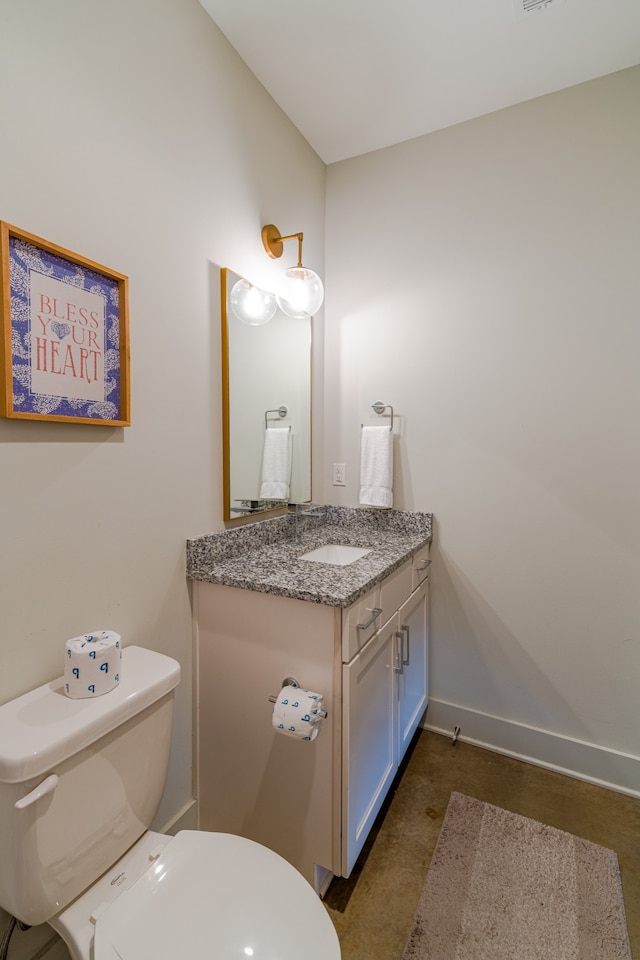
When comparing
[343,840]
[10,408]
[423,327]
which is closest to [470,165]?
[423,327]

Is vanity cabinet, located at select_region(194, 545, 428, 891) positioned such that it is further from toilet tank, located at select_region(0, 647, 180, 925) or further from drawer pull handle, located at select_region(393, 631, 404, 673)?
toilet tank, located at select_region(0, 647, 180, 925)

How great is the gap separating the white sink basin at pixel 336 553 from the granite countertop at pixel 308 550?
0.08 ft

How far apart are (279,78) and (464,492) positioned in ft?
5.88

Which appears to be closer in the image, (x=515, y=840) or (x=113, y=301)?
(x=113, y=301)

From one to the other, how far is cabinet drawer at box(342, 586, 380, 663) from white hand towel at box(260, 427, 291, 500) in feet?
2.09

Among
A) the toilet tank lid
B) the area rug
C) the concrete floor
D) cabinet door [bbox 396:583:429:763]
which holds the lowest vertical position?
the concrete floor

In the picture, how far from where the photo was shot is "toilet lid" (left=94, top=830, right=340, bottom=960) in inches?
29.0

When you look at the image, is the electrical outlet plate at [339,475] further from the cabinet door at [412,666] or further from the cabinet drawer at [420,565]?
the cabinet door at [412,666]

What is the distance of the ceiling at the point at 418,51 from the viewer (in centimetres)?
138

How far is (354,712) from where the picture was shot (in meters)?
1.21

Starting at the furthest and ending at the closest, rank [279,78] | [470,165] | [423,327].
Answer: [423,327] → [470,165] → [279,78]

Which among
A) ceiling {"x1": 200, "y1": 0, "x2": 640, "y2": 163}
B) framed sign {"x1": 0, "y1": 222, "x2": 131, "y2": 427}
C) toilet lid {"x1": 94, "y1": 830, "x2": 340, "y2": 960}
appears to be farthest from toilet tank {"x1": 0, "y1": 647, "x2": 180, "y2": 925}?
ceiling {"x1": 200, "y1": 0, "x2": 640, "y2": 163}

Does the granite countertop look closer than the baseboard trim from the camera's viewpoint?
Yes

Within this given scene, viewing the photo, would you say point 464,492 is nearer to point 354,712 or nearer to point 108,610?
point 354,712
